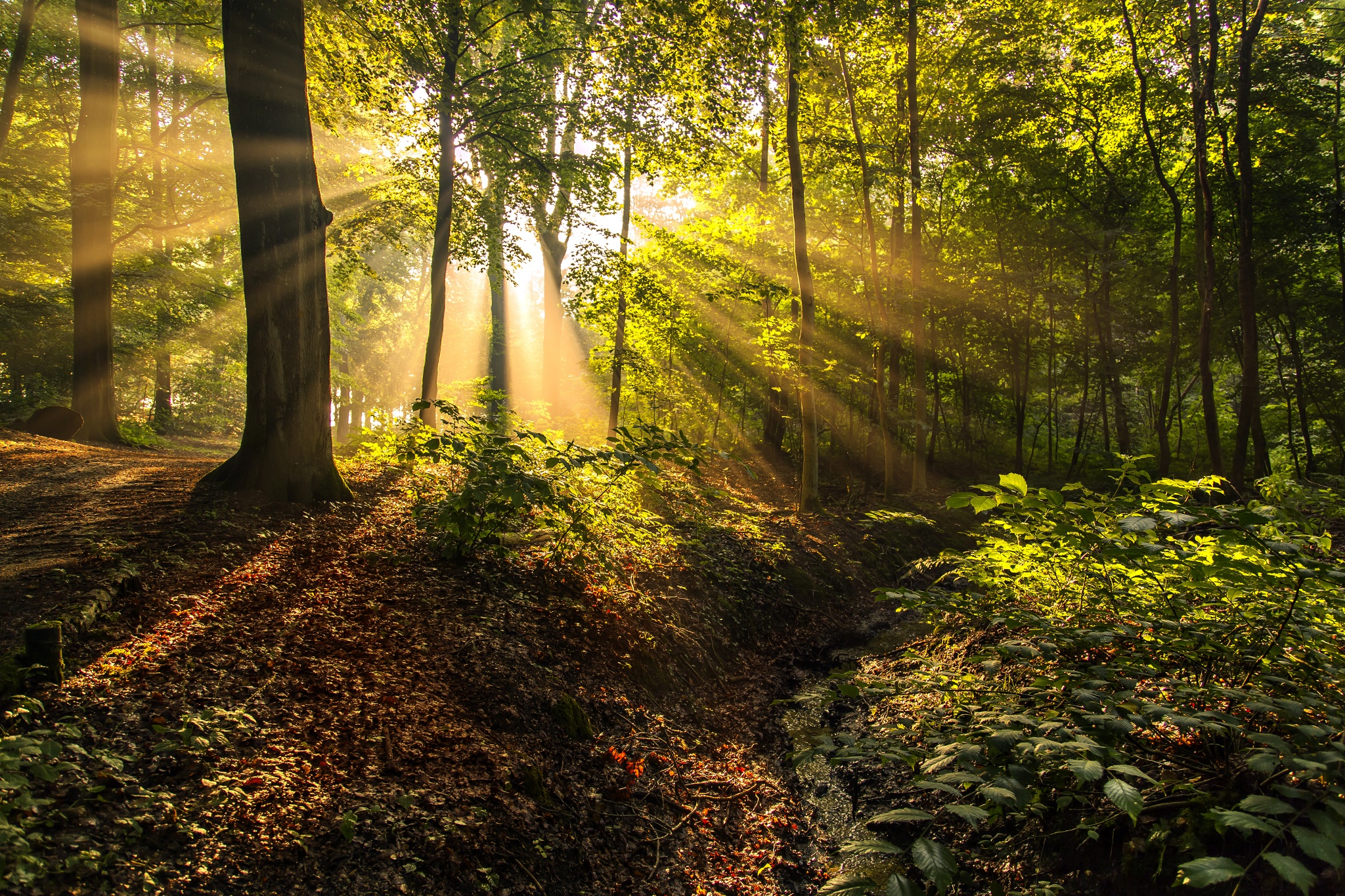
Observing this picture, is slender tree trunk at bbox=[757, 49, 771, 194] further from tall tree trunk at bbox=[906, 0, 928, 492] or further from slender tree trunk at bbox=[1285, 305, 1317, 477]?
slender tree trunk at bbox=[1285, 305, 1317, 477]

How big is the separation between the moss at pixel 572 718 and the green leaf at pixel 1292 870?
11.1 feet

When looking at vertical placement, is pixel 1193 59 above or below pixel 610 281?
above

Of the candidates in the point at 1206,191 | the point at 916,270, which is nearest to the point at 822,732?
the point at 916,270

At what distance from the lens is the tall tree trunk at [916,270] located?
14.5 m

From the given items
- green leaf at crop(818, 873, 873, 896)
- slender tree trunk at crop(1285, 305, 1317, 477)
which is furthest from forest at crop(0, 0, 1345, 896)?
slender tree trunk at crop(1285, 305, 1317, 477)

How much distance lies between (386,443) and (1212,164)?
69.1ft

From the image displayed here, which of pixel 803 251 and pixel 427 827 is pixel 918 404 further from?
pixel 427 827

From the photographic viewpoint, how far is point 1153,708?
211cm

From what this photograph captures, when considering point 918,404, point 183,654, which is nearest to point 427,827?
point 183,654

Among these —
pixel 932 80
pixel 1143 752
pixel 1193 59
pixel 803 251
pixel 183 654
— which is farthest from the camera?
pixel 932 80

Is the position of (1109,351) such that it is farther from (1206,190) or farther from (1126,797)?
(1126,797)

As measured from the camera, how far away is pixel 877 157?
14.8m

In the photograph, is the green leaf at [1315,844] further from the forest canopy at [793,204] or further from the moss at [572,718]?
the forest canopy at [793,204]

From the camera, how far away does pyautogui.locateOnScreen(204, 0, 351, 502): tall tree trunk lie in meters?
5.71
